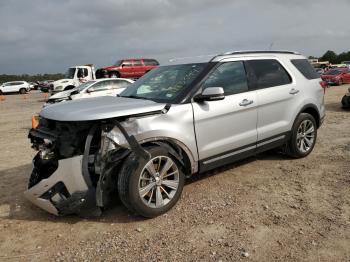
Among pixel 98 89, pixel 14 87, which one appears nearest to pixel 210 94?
pixel 98 89

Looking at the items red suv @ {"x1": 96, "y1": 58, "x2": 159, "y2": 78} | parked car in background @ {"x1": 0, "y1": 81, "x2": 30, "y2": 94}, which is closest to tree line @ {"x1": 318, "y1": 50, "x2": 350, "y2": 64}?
parked car in background @ {"x1": 0, "y1": 81, "x2": 30, "y2": 94}

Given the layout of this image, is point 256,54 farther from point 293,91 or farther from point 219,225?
point 219,225

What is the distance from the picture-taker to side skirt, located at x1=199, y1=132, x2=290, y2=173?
15.2ft

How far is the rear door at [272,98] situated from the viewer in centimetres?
520

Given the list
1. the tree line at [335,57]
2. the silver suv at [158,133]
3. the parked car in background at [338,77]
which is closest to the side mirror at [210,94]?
the silver suv at [158,133]

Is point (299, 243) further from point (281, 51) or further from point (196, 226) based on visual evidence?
point (281, 51)

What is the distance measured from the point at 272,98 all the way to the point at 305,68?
131cm

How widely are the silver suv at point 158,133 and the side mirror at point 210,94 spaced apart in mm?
13

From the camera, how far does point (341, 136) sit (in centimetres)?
778

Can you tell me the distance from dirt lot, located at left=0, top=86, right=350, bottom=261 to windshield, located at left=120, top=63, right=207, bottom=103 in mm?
1372

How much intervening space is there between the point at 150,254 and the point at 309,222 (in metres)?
1.77

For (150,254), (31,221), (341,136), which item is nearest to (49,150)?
(31,221)

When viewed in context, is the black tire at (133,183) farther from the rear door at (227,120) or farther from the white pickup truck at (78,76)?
the white pickup truck at (78,76)

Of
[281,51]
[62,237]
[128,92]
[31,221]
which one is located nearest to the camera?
[62,237]
